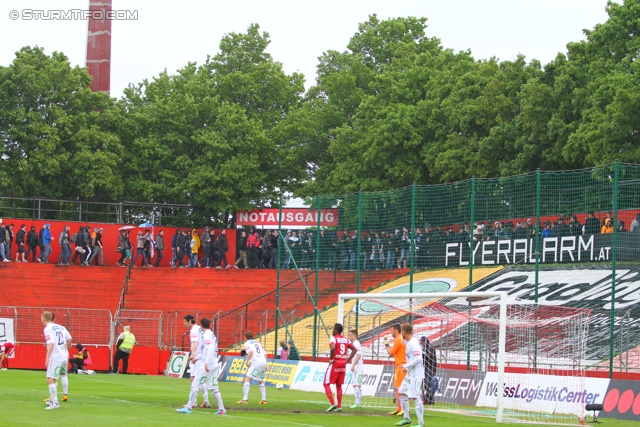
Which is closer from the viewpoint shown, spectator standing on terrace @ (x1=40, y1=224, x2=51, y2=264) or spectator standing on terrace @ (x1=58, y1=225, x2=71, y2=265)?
spectator standing on terrace @ (x1=40, y1=224, x2=51, y2=264)

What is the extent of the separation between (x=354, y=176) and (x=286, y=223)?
5648mm

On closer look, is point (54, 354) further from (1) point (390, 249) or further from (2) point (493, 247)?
(2) point (493, 247)

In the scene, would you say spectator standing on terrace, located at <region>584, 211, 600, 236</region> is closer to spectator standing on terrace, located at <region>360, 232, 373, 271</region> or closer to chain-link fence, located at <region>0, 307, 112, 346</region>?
spectator standing on terrace, located at <region>360, 232, 373, 271</region>

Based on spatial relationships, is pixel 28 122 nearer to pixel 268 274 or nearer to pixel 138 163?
pixel 138 163

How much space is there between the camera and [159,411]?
65.6ft

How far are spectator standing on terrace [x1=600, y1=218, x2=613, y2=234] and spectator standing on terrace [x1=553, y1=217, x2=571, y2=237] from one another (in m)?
1.56

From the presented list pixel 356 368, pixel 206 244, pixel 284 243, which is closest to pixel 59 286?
pixel 206 244

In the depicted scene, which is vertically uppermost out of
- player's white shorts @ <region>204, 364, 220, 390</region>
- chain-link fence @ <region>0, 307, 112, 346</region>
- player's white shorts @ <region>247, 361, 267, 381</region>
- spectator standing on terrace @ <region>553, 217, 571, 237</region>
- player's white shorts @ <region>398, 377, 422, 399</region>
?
spectator standing on terrace @ <region>553, 217, 571, 237</region>

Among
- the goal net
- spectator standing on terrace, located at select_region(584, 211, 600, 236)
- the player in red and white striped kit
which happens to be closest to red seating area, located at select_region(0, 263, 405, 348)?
the goal net

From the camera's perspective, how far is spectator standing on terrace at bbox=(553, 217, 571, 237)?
28312 millimetres

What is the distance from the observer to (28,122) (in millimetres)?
54812

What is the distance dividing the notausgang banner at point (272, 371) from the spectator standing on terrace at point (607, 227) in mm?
11317

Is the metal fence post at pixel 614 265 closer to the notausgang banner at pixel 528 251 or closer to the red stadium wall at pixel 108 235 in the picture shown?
the notausgang banner at pixel 528 251

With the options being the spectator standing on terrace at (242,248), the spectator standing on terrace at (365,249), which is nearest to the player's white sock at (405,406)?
the spectator standing on terrace at (365,249)
